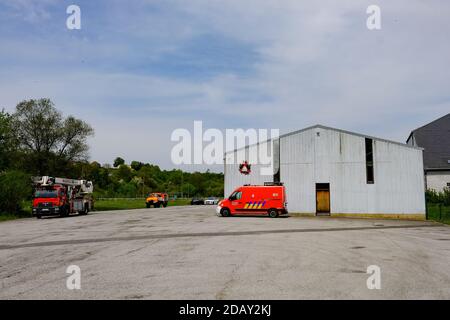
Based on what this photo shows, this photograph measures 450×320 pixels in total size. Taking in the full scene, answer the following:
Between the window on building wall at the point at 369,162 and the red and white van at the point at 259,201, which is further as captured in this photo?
the window on building wall at the point at 369,162

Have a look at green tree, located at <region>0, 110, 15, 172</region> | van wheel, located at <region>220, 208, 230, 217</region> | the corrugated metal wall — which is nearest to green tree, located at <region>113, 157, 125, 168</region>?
green tree, located at <region>0, 110, 15, 172</region>

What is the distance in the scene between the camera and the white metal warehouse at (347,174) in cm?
2845

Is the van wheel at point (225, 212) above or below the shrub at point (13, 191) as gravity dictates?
below

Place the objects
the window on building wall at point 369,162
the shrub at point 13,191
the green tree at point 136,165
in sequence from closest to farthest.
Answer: the window on building wall at point 369,162 < the shrub at point 13,191 < the green tree at point 136,165

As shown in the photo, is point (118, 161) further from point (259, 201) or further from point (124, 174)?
point (259, 201)

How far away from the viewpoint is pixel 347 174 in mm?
29484

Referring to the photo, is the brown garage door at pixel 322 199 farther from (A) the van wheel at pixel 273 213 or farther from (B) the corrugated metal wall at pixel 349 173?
(A) the van wheel at pixel 273 213

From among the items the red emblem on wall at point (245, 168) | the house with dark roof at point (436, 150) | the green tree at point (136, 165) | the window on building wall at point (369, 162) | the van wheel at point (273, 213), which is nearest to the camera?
the van wheel at point (273, 213)

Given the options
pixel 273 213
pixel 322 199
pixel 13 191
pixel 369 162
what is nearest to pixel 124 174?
pixel 13 191

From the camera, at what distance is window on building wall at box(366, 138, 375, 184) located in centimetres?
2909

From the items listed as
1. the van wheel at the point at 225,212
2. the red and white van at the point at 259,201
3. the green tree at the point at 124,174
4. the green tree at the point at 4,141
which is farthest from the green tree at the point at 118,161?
the red and white van at the point at 259,201

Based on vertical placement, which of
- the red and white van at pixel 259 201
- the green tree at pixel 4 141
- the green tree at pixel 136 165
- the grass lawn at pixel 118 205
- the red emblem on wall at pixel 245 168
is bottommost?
the grass lawn at pixel 118 205

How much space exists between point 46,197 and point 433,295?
29181 mm

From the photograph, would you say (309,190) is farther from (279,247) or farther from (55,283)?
(55,283)
